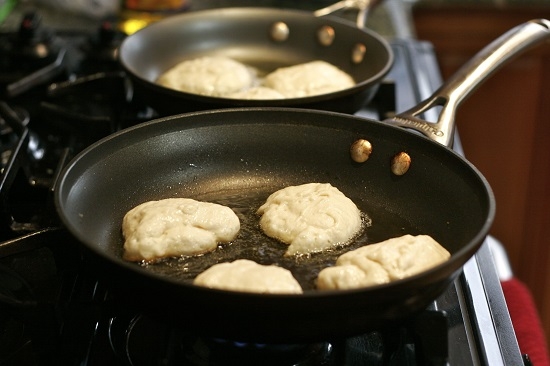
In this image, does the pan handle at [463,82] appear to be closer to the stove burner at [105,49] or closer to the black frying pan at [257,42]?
the black frying pan at [257,42]

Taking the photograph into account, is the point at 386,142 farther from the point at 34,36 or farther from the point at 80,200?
the point at 34,36

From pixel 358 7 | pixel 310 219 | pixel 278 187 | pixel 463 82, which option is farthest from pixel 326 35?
pixel 310 219

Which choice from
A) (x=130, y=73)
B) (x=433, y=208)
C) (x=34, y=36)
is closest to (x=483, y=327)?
(x=433, y=208)

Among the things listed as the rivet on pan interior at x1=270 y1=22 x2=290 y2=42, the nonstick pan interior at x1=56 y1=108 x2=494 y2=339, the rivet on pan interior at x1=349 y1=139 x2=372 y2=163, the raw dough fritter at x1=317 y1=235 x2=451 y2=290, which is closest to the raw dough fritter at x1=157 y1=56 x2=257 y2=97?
the rivet on pan interior at x1=270 y1=22 x2=290 y2=42

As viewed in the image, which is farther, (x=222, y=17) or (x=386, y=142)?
(x=222, y=17)

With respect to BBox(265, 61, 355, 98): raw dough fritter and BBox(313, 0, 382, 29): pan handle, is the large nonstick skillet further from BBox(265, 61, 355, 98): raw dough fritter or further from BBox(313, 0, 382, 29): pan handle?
BBox(313, 0, 382, 29): pan handle
